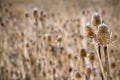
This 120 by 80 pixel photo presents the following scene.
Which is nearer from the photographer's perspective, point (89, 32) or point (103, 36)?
point (103, 36)

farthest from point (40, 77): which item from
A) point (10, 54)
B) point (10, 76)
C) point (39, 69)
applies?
point (10, 54)

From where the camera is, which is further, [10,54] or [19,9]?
[19,9]

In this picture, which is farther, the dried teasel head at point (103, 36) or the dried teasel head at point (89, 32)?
the dried teasel head at point (89, 32)

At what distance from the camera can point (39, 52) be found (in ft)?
13.4

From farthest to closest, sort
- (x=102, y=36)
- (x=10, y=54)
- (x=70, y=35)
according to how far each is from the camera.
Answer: (x=70, y=35)
(x=10, y=54)
(x=102, y=36)

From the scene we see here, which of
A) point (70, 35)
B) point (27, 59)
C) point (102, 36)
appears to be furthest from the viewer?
point (70, 35)

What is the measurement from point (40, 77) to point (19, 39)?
1726 millimetres

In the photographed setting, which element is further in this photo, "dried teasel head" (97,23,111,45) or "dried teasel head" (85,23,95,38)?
"dried teasel head" (85,23,95,38)

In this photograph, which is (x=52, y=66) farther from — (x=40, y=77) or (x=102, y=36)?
(x=102, y=36)

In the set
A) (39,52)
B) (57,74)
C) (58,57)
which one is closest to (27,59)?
(39,52)

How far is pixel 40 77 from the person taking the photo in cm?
376

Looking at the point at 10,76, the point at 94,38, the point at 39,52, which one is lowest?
the point at 10,76

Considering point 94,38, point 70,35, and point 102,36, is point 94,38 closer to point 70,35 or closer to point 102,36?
point 102,36

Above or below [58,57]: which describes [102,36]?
above
